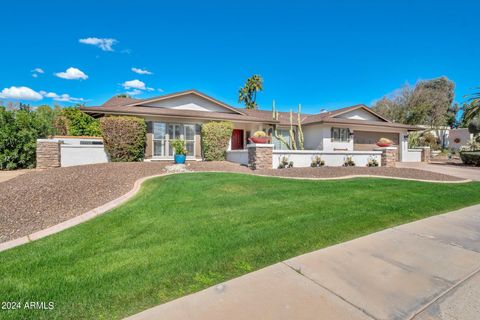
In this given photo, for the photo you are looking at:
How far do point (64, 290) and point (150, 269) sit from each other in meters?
0.90

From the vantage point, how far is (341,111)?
22.3 m

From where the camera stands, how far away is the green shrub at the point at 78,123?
808 inches

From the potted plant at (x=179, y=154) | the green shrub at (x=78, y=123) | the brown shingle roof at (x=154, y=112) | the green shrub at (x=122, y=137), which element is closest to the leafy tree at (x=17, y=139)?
the brown shingle roof at (x=154, y=112)

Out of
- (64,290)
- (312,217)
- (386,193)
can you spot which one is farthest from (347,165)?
(64,290)

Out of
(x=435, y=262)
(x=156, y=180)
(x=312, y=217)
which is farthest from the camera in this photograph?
(x=156, y=180)

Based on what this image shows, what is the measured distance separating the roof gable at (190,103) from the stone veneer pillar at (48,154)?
19.2 feet

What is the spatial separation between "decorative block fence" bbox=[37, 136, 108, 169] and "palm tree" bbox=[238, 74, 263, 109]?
28224 mm

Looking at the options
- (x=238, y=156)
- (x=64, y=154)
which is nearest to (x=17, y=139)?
(x=64, y=154)

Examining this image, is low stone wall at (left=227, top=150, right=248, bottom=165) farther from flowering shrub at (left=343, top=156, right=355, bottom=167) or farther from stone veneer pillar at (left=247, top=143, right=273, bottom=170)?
flowering shrub at (left=343, top=156, right=355, bottom=167)

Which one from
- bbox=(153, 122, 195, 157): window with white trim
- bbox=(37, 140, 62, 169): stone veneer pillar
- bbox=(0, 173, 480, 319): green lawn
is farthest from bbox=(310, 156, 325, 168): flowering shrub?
bbox=(37, 140, 62, 169): stone veneer pillar

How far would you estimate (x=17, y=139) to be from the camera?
12.7 meters

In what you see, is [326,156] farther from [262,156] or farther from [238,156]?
[238,156]

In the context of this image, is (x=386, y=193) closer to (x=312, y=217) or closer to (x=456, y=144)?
(x=312, y=217)

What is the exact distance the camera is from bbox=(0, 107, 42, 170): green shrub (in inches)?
492
